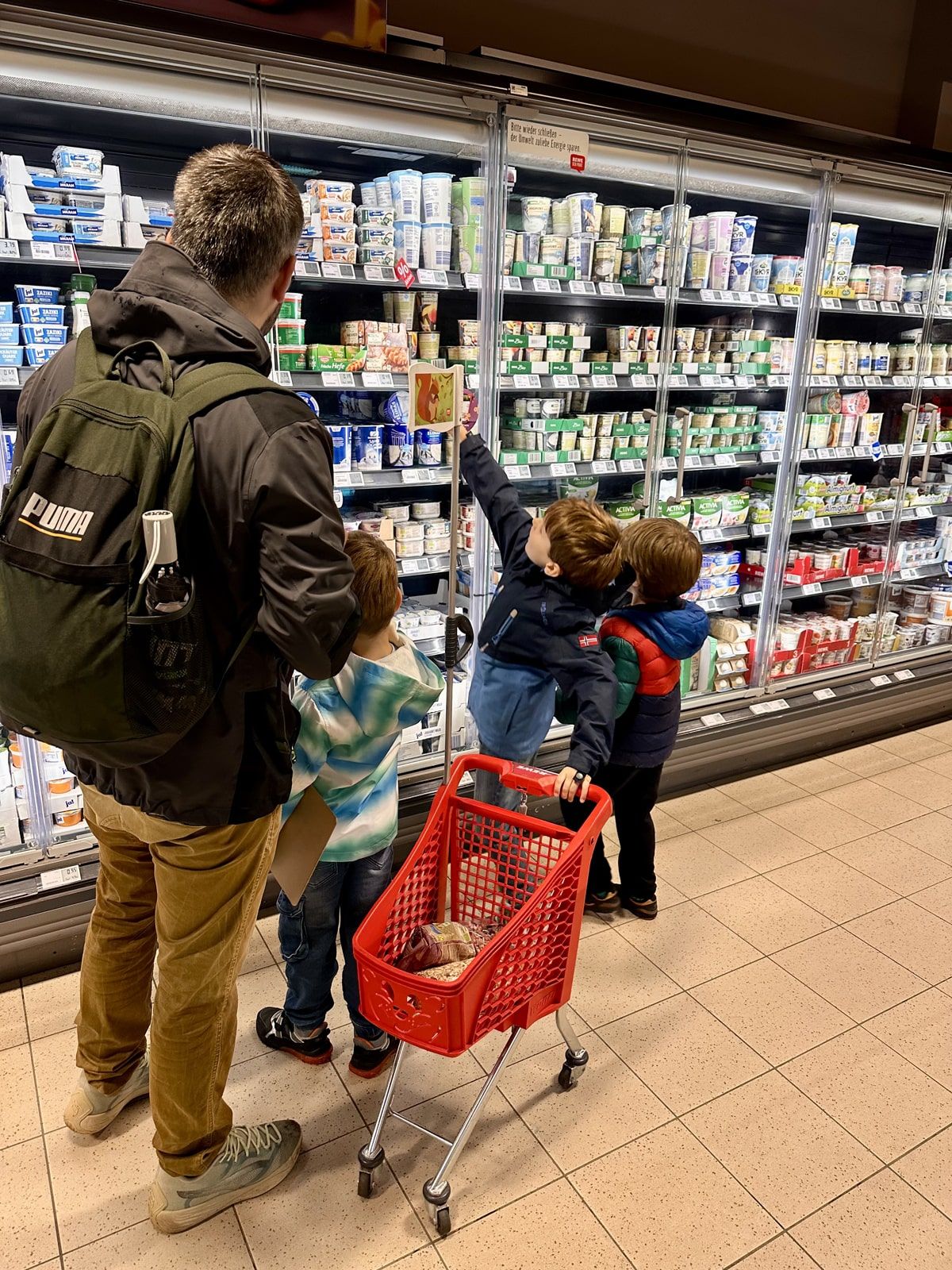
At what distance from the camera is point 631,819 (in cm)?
269

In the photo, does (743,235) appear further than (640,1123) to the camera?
Yes

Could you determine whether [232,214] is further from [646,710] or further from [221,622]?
[646,710]

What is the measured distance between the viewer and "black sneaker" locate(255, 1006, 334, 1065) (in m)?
2.14

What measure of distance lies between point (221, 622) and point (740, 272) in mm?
2852

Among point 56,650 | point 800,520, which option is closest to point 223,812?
point 56,650

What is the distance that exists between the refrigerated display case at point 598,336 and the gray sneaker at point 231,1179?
2.88ft

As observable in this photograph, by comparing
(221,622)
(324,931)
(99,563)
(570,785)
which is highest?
(99,563)

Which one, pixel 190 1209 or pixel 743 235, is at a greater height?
pixel 743 235

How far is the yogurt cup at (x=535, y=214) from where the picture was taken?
114 inches

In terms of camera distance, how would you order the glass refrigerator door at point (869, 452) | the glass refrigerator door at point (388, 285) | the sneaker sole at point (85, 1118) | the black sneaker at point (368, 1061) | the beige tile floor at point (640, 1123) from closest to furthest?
the beige tile floor at point (640, 1123) < the sneaker sole at point (85, 1118) < the black sneaker at point (368, 1061) < the glass refrigerator door at point (388, 285) < the glass refrigerator door at point (869, 452)

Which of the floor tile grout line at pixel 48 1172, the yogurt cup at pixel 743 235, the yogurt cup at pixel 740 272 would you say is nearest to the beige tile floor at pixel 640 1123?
the floor tile grout line at pixel 48 1172

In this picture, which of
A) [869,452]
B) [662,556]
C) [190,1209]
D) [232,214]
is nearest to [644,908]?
[662,556]

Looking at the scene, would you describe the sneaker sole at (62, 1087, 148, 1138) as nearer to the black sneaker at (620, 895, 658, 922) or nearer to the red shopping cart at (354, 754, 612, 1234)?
the red shopping cart at (354, 754, 612, 1234)

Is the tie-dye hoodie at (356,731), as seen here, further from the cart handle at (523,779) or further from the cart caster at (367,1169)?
the cart caster at (367,1169)
